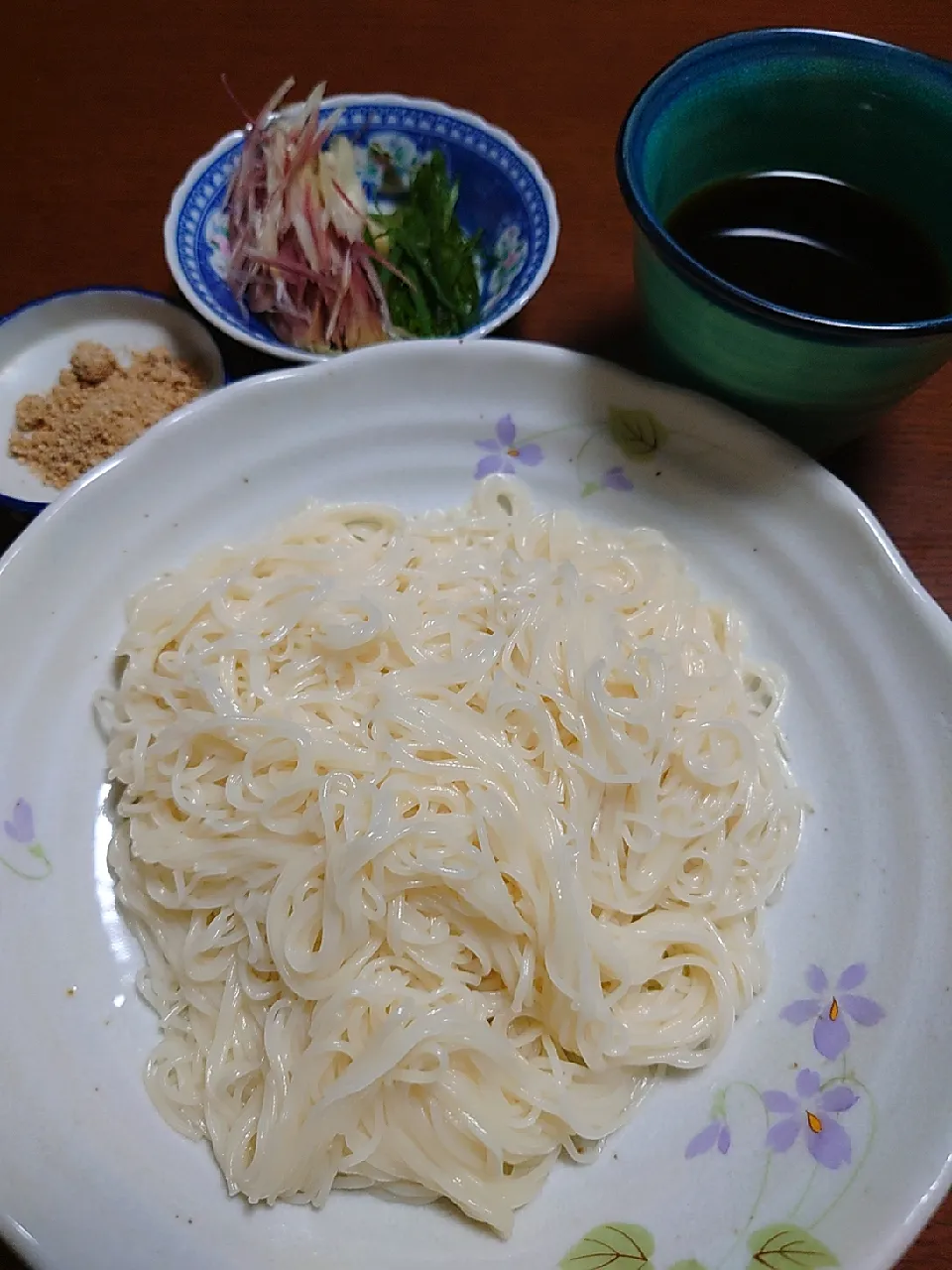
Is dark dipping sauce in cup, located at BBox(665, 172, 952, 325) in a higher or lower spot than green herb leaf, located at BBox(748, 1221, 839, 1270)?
higher

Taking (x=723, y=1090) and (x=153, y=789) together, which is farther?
(x=153, y=789)

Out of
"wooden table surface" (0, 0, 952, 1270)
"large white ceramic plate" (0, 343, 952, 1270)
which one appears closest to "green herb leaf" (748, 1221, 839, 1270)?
"large white ceramic plate" (0, 343, 952, 1270)

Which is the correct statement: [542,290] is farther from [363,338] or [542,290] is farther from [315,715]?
[315,715]

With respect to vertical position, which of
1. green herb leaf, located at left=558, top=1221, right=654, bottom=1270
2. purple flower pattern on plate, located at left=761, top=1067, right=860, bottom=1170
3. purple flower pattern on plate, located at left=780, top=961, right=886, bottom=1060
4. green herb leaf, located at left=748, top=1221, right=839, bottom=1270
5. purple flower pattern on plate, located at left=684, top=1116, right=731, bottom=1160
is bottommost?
green herb leaf, located at left=558, top=1221, right=654, bottom=1270

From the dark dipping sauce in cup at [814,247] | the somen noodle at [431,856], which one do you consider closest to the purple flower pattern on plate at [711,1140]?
the somen noodle at [431,856]

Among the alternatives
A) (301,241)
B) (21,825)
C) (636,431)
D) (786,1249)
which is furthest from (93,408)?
(786,1249)

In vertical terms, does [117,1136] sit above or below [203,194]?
below

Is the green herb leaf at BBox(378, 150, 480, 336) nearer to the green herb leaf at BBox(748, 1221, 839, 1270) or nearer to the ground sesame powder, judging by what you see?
the ground sesame powder

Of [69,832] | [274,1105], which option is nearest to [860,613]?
[274,1105]
